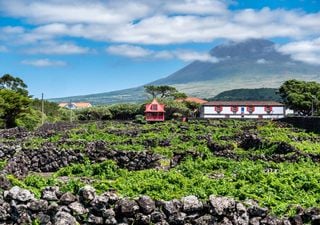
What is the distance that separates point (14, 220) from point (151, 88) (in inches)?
6121

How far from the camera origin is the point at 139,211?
48.3ft

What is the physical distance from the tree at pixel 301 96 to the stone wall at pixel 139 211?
10697 centimetres

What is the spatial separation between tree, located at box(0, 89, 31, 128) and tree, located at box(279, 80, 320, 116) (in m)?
64.5

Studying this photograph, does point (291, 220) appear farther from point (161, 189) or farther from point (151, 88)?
point (151, 88)

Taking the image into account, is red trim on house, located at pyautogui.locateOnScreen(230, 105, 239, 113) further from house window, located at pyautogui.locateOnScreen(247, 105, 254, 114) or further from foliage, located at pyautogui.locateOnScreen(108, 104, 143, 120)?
foliage, located at pyautogui.locateOnScreen(108, 104, 143, 120)

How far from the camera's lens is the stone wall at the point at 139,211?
1434 cm

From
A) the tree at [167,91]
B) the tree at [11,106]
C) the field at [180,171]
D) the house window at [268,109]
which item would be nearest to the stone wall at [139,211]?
the field at [180,171]

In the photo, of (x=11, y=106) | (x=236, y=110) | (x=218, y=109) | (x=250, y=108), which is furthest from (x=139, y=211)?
(x=250, y=108)

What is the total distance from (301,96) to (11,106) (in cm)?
7269

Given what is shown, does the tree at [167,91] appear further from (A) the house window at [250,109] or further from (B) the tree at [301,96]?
(B) the tree at [301,96]

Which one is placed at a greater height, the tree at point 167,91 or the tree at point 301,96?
the tree at point 167,91

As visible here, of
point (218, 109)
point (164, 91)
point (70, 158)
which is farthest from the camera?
point (164, 91)

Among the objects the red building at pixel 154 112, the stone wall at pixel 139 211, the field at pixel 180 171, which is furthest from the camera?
the red building at pixel 154 112

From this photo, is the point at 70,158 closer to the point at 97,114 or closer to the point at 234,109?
the point at 97,114
